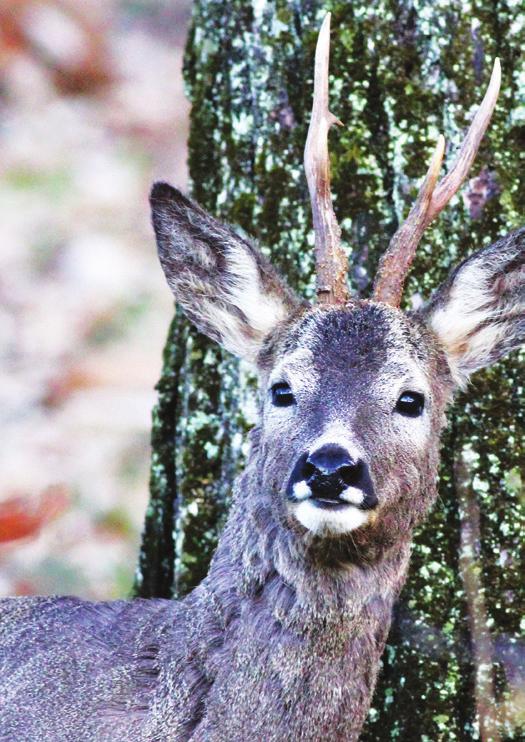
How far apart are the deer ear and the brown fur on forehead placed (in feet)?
0.52

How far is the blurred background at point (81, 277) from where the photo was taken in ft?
27.6

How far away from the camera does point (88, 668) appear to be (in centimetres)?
520

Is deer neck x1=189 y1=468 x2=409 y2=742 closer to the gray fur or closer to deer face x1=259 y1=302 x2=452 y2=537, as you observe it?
the gray fur

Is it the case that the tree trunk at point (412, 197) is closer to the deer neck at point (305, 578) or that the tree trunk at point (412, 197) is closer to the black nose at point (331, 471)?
the deer neck at point (305, 578)

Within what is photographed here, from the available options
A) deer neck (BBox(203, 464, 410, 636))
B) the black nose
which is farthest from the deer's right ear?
the black nose

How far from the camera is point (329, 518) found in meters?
4.51

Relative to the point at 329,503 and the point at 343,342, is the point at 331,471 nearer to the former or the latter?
the point at 329,503

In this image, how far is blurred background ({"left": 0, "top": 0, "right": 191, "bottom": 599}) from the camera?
8.40m

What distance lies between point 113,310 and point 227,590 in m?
5.80

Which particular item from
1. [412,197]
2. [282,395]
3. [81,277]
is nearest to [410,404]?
[282,395]

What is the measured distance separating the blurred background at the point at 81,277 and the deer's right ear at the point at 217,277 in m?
2.64

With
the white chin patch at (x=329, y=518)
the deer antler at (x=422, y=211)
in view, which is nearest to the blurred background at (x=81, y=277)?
the deer antler at (x=422, y=211)

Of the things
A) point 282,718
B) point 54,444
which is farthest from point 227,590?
point 54,444

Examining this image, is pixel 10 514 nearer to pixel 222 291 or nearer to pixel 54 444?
pixel 54 444
